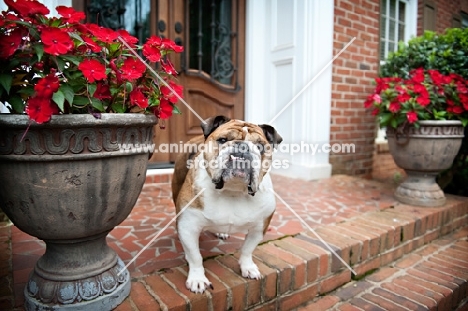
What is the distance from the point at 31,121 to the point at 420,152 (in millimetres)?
2966

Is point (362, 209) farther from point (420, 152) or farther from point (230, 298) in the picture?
point (230, 298)

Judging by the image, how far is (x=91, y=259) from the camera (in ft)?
4.53

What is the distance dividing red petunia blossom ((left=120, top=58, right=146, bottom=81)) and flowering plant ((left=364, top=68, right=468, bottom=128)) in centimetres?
239

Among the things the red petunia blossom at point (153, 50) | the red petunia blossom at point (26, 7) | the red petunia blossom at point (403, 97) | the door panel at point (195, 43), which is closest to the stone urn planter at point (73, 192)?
the red petunia blossom at point (153, 50)

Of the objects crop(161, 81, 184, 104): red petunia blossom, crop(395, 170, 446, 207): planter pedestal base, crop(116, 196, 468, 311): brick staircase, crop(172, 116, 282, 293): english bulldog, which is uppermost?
crop(161, 81, 184, 104): red petunia blossom

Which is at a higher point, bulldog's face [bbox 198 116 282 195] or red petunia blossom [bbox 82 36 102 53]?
red petunia blossom [bbox 82 36 102 53]

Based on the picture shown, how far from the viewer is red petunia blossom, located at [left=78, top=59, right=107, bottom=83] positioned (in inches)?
42.8

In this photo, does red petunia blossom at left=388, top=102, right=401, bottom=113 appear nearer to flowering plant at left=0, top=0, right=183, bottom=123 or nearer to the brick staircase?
the brick staircase

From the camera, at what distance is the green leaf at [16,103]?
111 cm

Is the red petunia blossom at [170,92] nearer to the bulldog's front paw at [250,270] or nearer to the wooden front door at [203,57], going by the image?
the bulldog's front paw at [250,270]

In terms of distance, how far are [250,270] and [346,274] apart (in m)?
0.81

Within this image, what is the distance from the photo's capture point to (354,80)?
424 centimetres

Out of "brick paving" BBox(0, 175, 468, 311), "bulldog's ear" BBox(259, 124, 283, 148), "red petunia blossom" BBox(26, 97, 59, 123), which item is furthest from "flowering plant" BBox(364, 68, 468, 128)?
"red petunia blossom" BBox(26, 97, 59, 123)

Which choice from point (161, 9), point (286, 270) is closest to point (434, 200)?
point (286, 270)
